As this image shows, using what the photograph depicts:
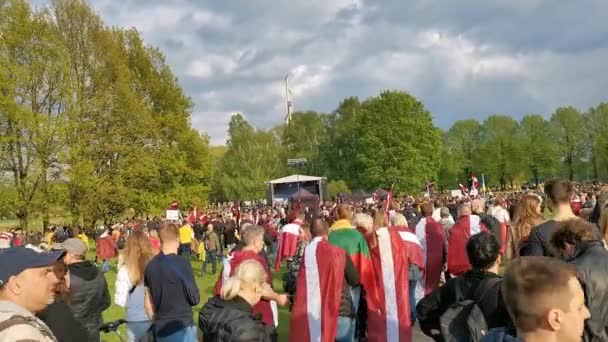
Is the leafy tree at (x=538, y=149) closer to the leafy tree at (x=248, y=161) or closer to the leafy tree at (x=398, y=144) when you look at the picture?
the leafy tree at (x=398, y=144)

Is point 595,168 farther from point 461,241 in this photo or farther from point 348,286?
point 348,286

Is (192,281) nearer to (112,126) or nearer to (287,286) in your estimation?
(287,286)

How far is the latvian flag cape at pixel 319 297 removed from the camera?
20.3 ft

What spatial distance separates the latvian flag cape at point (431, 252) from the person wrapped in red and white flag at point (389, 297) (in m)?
2.95

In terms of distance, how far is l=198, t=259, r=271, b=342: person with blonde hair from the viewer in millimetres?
3752

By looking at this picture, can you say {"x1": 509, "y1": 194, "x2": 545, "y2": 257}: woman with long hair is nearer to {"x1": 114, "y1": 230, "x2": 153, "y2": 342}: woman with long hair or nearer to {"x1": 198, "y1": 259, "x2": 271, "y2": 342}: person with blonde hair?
{"x1": 198, "y1": 259, "x2": 271, "y2": 342}: person with blonde hair

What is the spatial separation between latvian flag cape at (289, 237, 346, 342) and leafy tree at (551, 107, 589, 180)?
8495 centimetres

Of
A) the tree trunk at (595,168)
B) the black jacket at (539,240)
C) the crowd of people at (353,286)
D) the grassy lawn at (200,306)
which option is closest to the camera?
the crowd of people at (353,286)

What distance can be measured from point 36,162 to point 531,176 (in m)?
73.0

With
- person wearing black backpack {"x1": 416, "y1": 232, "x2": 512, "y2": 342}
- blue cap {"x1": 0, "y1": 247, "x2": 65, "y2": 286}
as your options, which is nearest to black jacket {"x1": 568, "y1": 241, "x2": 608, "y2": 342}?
person wearing black backpack {"x1": 416, "y1": 232, "x2": 512, "y2": 342}

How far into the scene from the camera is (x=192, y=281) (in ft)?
A: 19.4

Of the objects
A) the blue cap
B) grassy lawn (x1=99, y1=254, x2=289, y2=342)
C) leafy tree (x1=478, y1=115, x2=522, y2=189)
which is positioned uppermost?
leafy tree (x1=478, y1=115, x2=522, y2=189)

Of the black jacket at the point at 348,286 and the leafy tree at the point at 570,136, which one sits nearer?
the black jacket at the point at 348,286

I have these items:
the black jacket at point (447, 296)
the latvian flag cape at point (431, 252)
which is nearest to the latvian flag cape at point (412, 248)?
the latvian flag cape at point (431, 252)
